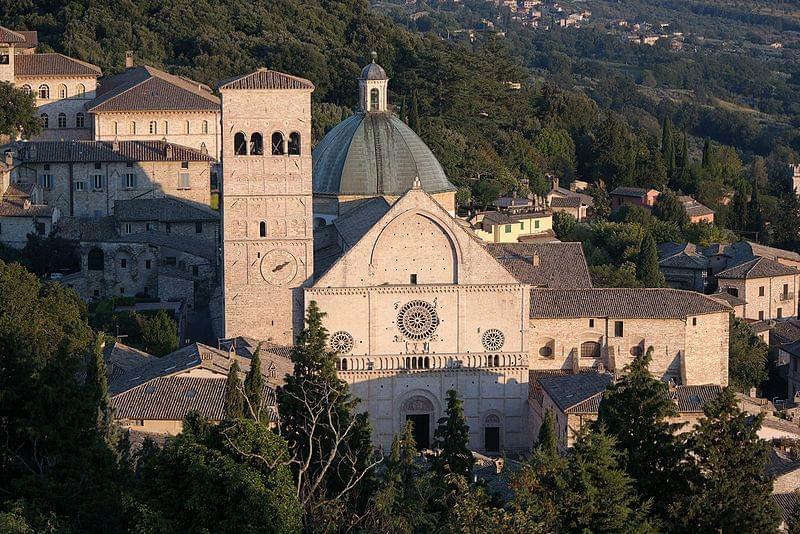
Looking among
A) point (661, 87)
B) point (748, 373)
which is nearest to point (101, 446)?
point (748, 373)

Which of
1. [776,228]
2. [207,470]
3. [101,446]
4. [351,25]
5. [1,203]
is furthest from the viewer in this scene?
[351,25]

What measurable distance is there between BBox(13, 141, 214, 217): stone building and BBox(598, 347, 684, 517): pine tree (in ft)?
101

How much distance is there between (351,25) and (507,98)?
55.7 ft

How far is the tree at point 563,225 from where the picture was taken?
226ft

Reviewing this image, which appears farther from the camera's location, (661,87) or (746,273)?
(661,87)

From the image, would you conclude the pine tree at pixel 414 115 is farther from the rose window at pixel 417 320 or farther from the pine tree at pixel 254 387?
the pine tree at pixel 254 387

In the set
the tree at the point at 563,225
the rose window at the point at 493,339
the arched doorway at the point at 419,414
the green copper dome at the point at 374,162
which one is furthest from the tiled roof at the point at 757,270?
the arched doorway at the point at 419,414

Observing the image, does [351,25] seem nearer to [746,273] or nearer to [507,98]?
[507,98]

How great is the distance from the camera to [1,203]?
6000 cm

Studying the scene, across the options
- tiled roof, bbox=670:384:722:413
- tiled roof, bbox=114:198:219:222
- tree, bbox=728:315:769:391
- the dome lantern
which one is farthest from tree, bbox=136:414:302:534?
tiled roof, bbox=114:198:219:222

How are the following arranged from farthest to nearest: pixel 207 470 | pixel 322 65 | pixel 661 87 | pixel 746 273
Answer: pixel 661 87 < pixel 322 65 < pixel 746 273 < pixel 207 470

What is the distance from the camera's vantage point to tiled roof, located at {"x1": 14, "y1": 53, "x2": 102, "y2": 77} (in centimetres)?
7262

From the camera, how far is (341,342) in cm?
4734

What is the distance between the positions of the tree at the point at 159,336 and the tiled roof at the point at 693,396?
13.6 metres
